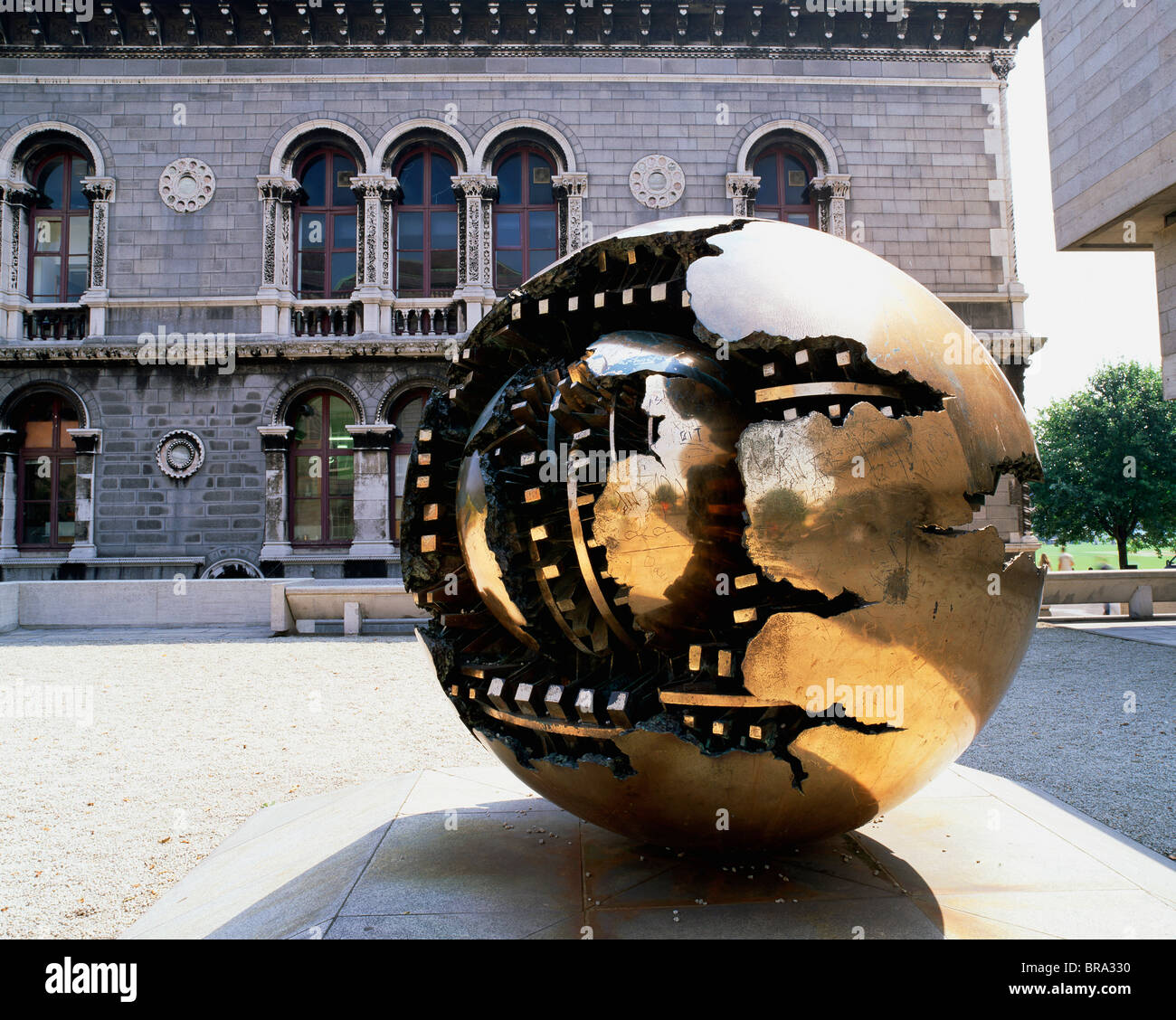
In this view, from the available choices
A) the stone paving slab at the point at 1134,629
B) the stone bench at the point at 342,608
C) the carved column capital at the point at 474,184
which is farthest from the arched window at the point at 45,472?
the stone paving slab at the point at 1134,629

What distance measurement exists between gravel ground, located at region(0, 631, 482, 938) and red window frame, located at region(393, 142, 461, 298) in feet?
33.3

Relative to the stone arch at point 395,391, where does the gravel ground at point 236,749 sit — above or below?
below

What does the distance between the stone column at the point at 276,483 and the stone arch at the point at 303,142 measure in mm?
6000

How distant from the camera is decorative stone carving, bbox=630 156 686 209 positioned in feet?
58.4

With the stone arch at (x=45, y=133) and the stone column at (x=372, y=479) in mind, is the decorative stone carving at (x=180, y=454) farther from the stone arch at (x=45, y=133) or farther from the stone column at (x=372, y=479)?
the stone arch at (x=45, y=133)

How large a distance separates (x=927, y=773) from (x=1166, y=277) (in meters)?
14.7

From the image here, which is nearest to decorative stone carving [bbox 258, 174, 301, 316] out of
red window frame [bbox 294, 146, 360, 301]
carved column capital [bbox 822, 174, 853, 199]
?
red window frame [bbox 294, 146, 360, 301]

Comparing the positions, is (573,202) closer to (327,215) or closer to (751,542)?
(327,215)

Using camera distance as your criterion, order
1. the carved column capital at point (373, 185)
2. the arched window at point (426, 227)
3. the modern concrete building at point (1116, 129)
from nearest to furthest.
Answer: the modern concrete building at point (1116, 129) → the carved column capital at point (373, 185) → the arched window at point (426, 227)

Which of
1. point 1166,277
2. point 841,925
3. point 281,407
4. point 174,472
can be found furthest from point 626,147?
point 841,925

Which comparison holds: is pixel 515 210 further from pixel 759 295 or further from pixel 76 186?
pixel 759 295

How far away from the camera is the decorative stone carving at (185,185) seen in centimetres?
1769

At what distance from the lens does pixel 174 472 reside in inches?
687

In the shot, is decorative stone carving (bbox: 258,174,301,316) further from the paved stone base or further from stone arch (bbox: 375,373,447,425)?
the paved stone base
